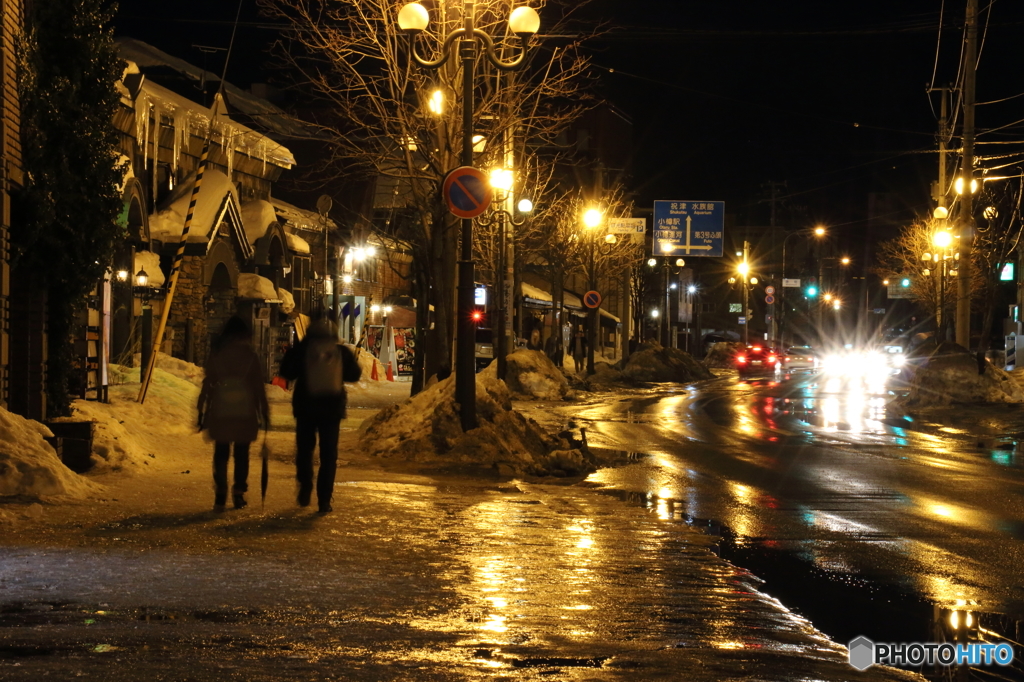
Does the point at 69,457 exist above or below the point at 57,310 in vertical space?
below

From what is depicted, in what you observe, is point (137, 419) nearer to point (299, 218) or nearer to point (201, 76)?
point (201, 76)

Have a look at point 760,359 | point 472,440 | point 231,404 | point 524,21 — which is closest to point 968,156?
point 524,21

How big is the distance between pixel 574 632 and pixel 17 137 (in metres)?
9.47

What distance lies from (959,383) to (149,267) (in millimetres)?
19792

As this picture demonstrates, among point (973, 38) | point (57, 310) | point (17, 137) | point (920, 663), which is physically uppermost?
point (973, 38)

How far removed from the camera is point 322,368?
9.62 metres

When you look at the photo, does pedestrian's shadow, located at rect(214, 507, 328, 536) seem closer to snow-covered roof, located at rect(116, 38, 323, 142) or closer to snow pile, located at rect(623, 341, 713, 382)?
snow-covered roof, located at rect(116, 38, 323, 142)

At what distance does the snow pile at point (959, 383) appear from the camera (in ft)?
86.1

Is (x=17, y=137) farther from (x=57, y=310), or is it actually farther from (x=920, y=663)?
(x=920, y=663)

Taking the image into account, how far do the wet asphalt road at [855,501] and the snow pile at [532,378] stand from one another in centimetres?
578

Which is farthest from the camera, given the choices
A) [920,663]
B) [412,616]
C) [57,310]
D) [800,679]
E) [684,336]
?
[684,336]

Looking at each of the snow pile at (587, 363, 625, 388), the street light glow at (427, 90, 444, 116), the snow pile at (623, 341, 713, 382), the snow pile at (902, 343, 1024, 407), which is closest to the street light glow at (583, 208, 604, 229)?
the snow pile at (587, 363, 625, 388)

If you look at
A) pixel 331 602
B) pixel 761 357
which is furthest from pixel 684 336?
pixel 331 602

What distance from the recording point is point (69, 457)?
11680mm
